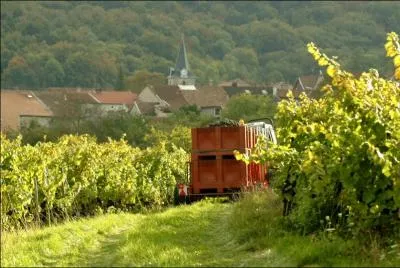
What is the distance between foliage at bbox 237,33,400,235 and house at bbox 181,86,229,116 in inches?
3510

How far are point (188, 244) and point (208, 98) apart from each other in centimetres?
9853

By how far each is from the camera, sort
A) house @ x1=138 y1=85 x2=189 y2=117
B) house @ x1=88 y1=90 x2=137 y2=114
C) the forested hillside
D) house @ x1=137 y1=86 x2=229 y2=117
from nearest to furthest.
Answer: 1. house @ x1=137 y1=86 x2=229 y2=117
2. house @ x1=138 y1=85 x2=189 y2=117
3. house @ x1=88 y1=90 x2=137 y2=114
4. the forested hillside

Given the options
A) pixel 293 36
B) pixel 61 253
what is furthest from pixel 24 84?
pixel 61 253

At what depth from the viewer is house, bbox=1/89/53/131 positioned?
3917 inches

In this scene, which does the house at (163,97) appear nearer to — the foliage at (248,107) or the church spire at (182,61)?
the foliage at (248,107)

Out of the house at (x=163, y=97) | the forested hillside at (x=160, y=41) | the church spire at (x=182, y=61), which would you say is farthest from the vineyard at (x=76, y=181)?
the church spire at (x=182, y=61)

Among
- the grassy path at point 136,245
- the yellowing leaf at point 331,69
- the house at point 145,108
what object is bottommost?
the grassy path at point 136,245

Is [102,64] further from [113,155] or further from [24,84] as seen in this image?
[113,155]

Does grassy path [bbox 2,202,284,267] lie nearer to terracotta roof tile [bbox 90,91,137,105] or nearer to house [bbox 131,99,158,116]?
house [bbox 131,99,158,116]

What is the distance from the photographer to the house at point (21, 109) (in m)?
99.5

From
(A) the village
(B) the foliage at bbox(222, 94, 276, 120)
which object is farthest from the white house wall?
(B) the foliage at bbox(222, 94, 276, 120)

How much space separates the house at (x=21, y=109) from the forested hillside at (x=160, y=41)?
33656 mm

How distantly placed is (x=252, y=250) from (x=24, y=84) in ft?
496

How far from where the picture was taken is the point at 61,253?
441 inches
